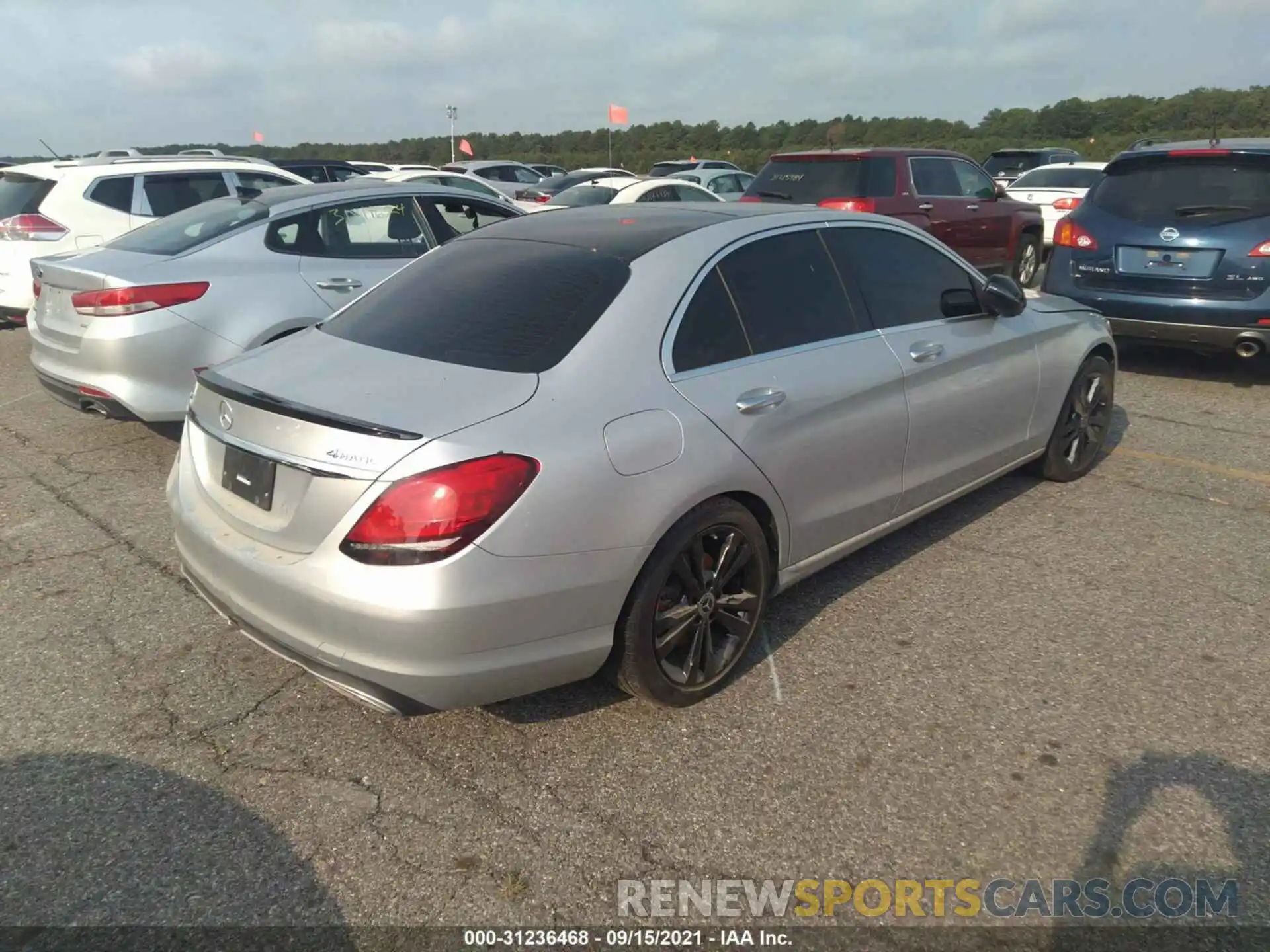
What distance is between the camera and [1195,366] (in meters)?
8.15

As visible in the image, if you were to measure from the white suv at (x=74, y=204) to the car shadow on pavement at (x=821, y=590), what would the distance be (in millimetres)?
6024

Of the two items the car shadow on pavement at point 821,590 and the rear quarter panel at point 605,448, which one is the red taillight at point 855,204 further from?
the rear quarter panel at point 605,448

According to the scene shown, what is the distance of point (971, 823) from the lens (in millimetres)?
2674

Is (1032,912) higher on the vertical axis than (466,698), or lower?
lower

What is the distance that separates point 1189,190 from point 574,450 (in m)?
6.36

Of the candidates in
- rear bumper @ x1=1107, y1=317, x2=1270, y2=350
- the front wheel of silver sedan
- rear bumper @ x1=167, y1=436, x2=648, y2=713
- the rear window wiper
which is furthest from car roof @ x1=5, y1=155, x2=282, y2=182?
the rear window wiper

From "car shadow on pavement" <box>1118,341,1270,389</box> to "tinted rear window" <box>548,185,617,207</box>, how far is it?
24.9 ft

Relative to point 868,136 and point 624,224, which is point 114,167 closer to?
point 624,224

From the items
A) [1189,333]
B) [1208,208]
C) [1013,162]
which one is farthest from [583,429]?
[1013,162]

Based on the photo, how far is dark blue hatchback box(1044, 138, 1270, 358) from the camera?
6609 millimetres

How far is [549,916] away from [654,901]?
A: 27 cm

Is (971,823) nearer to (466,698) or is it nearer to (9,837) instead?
(466,698)

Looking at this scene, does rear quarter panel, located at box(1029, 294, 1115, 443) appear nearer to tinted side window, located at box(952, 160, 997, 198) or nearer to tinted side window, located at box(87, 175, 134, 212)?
tinted side window, located at box(952, 160, 997, 198)

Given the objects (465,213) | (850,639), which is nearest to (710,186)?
(465,213)
